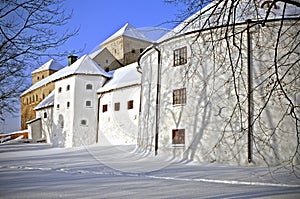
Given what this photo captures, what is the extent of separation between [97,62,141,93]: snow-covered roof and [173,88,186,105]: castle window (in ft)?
24.5

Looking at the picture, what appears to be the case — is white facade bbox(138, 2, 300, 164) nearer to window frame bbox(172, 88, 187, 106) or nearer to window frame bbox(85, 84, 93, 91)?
window frame bbox(172, 88, 187, 106)

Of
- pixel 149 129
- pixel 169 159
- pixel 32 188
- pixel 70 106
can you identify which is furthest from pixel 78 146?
pixel 32 188

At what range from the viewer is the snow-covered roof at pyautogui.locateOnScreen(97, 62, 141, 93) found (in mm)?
25734

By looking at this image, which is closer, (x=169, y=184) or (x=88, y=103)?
(x=169, y=184)

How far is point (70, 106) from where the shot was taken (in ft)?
92.9

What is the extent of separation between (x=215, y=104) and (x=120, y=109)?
11489 mm

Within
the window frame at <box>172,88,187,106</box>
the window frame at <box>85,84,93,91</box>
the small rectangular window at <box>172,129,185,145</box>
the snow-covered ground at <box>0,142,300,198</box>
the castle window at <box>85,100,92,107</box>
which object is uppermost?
the window frame at <box>85,84,93,91</box>

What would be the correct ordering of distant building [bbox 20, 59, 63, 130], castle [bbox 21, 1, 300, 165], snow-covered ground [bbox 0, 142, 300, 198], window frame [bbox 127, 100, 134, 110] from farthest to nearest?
distant building [bbox 20, 59, 63, 130]
window frame [bbox 127, 100, 134, 110]
castle [bbox 21, 1, 300, 165]
snow-covered ground [bbox 0, 142, 300, 198]

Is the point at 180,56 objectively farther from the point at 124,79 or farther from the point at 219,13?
the point at 219,13

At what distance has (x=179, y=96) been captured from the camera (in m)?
17.2

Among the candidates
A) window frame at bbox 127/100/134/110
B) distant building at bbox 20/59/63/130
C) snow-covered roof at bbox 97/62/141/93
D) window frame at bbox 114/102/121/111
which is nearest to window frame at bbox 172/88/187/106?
snow-covered roof at bbox 97/62/141/93

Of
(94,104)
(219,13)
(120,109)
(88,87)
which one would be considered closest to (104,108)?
(94,104)

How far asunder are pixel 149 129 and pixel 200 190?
10.4 meters

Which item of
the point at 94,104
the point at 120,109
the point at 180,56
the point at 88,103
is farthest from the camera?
the point at 94,104
